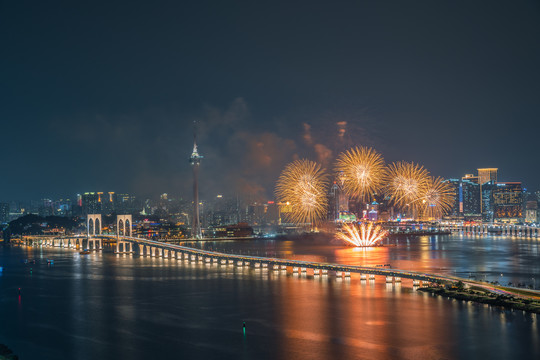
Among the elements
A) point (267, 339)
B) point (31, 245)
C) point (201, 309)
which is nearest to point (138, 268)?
point (201, 309)

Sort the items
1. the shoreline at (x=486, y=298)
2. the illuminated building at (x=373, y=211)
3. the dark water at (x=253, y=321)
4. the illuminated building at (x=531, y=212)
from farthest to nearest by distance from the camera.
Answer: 1. the illuminated building at (x=531, y=212)
2. the illuminated building at (x=373, y=211)
3. the shoreline at (x=486, y=298)
4. the dark water at (x=253, y=321)

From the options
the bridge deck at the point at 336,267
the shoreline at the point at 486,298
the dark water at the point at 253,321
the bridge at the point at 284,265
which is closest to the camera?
the dark water at the point at 253,321

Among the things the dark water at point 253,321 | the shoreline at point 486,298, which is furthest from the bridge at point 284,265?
the shoreline at point 486,298

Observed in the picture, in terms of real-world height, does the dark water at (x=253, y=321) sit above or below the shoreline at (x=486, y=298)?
below

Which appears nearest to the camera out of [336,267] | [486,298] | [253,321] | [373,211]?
[253,321]

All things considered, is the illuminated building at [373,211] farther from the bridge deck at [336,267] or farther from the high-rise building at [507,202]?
the high-rise building at [507,202]

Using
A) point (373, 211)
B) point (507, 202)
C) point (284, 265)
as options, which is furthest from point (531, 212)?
point (284, 265)

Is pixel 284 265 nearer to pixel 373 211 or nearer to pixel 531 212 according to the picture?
pixel 373 211

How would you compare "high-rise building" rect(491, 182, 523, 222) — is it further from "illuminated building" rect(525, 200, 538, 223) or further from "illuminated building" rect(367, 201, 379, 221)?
"illuminated building" rect(367, 201, 379, 221)

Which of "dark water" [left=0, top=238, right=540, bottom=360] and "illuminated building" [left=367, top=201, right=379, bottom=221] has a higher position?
"illuminated building" [left=367, top=201, right=379, bottom=221]

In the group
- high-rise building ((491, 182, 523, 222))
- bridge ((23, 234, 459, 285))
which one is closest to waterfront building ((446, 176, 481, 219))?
high-rise building ((491, 182, 523, 222))
